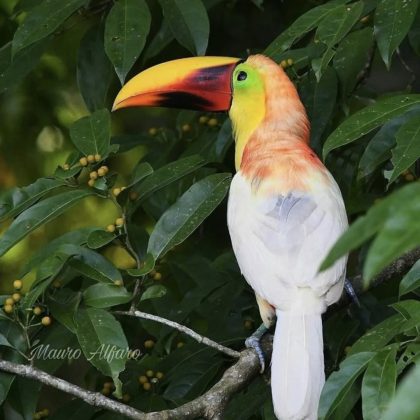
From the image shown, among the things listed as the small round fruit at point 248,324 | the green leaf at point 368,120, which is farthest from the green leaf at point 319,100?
the small round fruit at point 248,324

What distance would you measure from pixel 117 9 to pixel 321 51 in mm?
682

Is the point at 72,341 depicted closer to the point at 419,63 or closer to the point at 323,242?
the point at 323,242

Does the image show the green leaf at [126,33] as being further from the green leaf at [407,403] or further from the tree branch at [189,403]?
the green leaf at [407,403]

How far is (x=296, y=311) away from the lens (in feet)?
9.28

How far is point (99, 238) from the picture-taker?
111 inches

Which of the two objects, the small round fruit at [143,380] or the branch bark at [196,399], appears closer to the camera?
the branch bark at [196,399]

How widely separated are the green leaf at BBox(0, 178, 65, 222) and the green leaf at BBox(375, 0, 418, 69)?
1040mm

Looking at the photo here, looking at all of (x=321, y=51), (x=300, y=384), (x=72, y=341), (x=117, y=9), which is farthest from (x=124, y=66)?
(x=300, y=384)

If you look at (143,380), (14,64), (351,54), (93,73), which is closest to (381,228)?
(143,380)

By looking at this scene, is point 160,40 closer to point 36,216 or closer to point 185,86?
point 185,86

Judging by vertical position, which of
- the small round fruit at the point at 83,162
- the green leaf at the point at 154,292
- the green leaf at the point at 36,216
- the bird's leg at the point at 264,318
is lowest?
the bird's leg at the point at 264,318

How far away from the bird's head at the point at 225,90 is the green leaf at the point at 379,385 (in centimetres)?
151

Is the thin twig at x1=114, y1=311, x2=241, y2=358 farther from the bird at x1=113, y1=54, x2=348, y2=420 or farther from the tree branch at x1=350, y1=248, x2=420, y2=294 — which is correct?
the tree branch at x1=350, y1=248, x2=420, y2=294

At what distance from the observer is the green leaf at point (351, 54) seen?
3.33 metres
